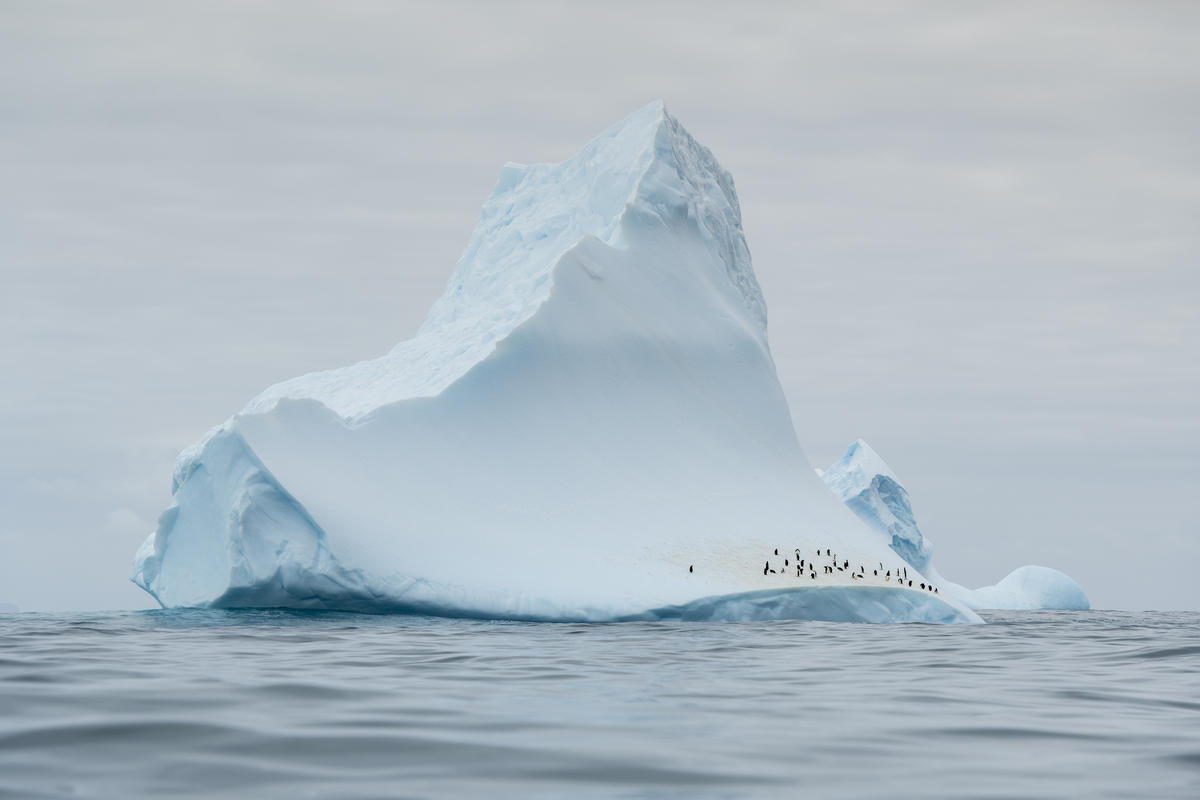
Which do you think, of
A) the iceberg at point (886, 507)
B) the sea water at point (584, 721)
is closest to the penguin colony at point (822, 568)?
the sea water at point (584, 721)

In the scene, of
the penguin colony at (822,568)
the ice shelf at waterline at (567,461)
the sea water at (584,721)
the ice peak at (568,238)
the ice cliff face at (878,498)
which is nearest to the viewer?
the sea water at (584,721)

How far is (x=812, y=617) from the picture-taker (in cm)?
1952

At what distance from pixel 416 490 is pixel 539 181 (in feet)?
32.5

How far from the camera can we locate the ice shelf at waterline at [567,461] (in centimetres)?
1861

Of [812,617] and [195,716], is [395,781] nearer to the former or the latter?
[195,716]

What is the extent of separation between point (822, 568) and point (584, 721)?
14673mm

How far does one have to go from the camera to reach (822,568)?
20422 millimetres

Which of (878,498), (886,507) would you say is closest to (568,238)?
(878,498)

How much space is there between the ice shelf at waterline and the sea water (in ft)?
20.9

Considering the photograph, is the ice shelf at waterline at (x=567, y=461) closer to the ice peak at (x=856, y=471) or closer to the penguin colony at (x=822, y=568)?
the penguin colony at (x=822, y=568)

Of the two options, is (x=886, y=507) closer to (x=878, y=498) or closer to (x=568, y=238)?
(x=878, y=498)

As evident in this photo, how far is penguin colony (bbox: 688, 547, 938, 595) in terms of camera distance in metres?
19.7

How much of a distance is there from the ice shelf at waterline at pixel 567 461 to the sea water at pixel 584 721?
638 cm

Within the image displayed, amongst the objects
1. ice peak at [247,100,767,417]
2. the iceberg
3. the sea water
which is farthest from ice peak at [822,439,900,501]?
the sea water
